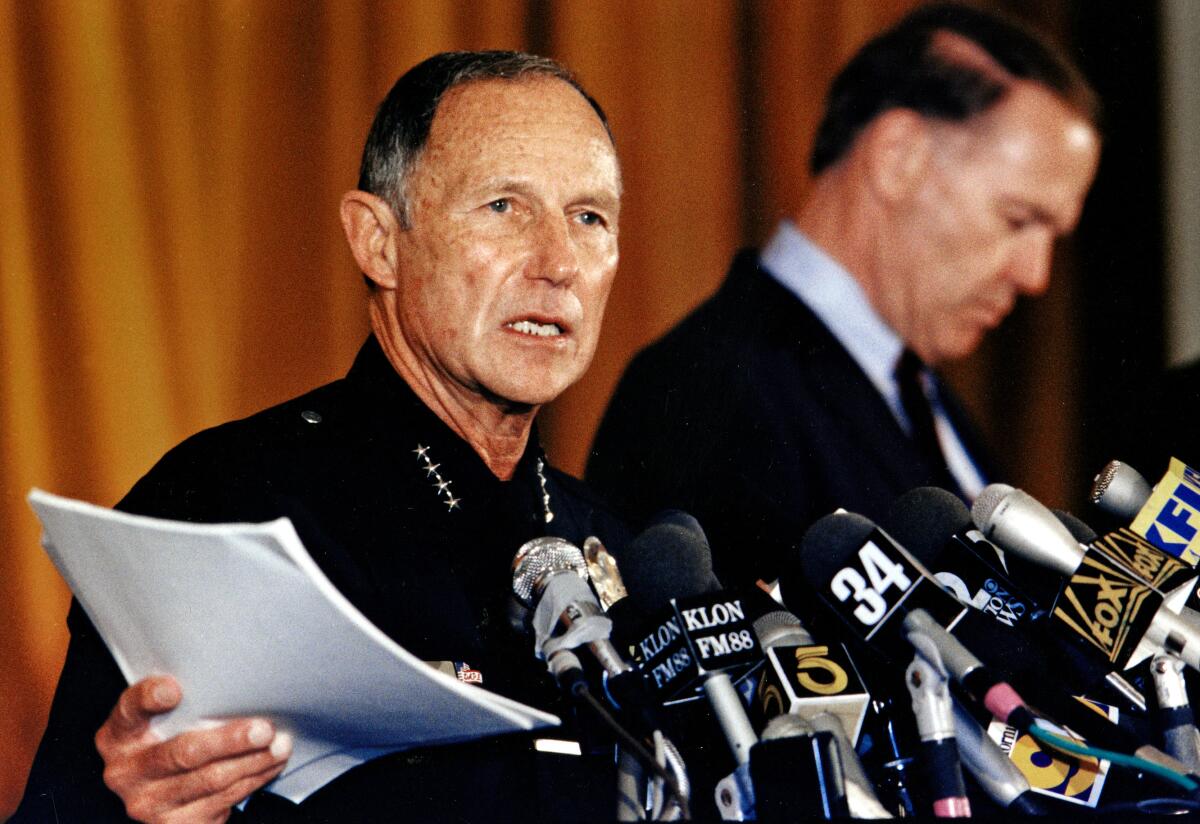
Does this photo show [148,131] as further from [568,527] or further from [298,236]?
[568,527]

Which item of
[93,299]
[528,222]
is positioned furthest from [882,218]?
[93,299]

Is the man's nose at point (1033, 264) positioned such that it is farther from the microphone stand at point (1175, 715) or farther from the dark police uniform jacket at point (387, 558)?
the microphone stand at point (1175, 715)

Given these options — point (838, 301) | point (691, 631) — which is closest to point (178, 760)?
point (691, 631)

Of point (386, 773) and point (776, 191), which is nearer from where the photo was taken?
point (386, 773)

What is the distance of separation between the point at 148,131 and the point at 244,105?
169 millimetres

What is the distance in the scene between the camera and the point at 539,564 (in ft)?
4.91

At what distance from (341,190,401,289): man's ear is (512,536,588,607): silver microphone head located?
29.4 inches

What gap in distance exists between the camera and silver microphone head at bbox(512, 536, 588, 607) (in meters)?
1.48

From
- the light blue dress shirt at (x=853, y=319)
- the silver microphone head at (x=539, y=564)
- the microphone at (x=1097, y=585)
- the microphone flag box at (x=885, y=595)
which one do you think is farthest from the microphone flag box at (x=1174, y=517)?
the light blue dress shirt at (x=853, y=319)

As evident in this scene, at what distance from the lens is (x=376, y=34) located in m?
2.47

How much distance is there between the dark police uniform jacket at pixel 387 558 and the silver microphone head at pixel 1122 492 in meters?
0.67

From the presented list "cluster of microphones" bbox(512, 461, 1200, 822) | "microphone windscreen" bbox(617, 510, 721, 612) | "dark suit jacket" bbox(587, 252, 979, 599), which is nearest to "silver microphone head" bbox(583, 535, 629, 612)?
"cluster of microphones" bbox(512, 461, 1200, 822)

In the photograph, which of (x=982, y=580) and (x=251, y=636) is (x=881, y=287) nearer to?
(x=982, y=580)

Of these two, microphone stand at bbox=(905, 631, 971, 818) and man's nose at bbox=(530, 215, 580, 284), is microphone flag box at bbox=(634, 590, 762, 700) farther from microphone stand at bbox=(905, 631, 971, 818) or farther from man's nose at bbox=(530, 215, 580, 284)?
man's nose at bbox=(530, 215, 580, 284)
